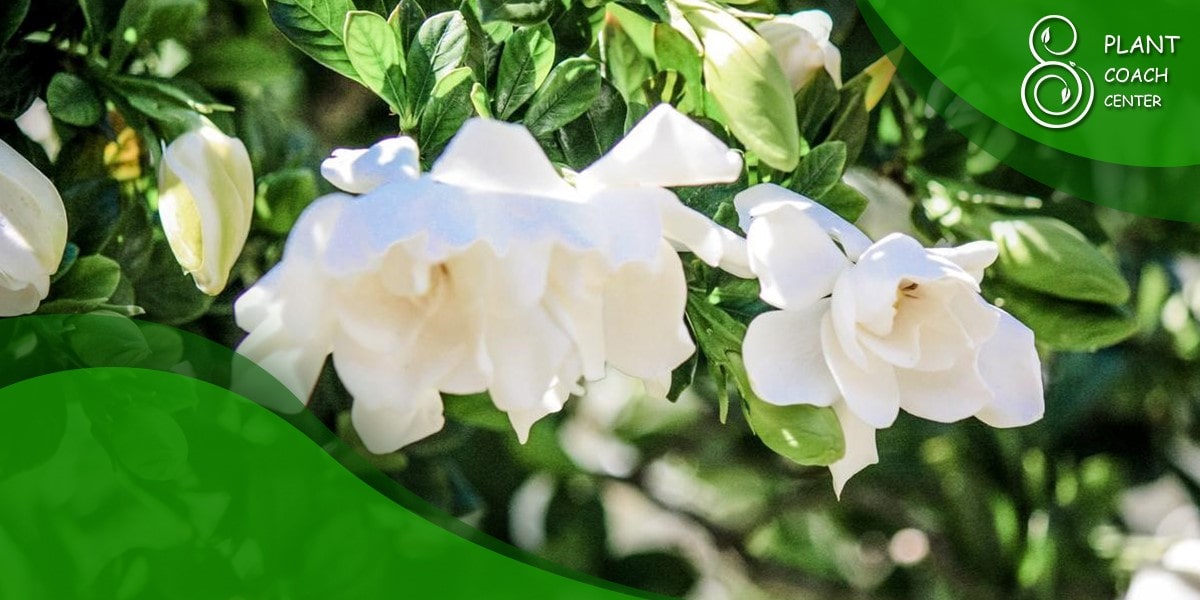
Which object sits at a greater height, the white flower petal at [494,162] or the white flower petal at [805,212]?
the white flower petal at [494,162]

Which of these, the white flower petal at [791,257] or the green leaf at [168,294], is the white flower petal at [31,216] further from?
the white flower petal at [791,257]

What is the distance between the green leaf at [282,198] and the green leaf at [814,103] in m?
0.22

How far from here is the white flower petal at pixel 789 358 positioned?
1.32 ft

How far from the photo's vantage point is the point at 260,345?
378 mm

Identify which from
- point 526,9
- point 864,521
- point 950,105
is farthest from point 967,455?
point 526,9

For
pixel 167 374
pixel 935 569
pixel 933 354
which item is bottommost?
pixel 935 569

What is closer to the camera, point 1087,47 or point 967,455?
point 1087,47

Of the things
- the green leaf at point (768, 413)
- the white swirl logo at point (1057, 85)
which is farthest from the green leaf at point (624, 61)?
the white swirl logo at point (1057, 85)

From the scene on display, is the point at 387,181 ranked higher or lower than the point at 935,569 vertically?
higher

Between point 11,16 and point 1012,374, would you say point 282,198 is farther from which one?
point 1012,374

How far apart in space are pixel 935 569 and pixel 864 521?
0.18ft

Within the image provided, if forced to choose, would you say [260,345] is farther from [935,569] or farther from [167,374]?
[935,569]

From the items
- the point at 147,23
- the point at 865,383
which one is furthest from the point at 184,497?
the point at 865,383

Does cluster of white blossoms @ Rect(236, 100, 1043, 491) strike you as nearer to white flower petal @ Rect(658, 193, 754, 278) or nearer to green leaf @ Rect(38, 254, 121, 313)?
white flower petal @ Rect(658, 193, 754, 278)
